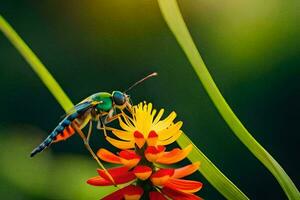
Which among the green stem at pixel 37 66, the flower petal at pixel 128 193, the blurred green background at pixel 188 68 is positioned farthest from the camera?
the blurred green background at pixel 188 68

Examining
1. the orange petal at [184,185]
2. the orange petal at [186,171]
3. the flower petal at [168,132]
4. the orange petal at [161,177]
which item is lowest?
the orange petal at [184,185]

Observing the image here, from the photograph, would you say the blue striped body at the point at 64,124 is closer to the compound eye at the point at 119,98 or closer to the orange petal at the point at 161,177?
the compound eye at the point at 119,98

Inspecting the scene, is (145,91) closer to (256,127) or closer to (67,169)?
(256,127)

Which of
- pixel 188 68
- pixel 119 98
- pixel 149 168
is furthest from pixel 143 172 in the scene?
pixel 188 68

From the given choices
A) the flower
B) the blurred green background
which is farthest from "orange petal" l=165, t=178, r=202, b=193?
the blurred green background

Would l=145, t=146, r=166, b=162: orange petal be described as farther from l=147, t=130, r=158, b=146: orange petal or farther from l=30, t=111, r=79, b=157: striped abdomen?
l=30, t=111, r=79, b=157: striped abdomen

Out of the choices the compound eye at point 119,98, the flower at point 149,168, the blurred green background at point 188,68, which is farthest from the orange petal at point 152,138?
the blurred green background at point 188,68

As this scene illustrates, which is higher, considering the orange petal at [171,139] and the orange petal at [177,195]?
the orange petal at [171,139]

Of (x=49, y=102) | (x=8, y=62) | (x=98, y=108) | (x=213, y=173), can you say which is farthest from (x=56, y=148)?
(x=213, y=173)
